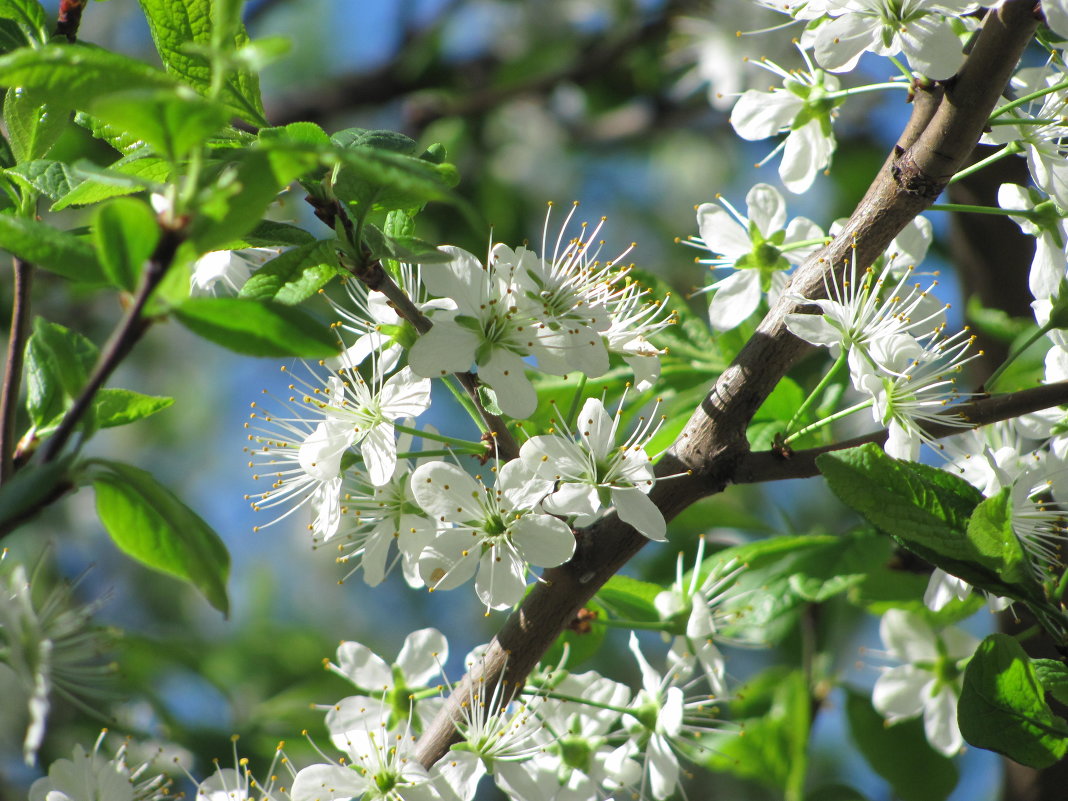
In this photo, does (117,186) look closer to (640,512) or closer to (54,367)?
(54,367)

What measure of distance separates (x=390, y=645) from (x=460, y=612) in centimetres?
23

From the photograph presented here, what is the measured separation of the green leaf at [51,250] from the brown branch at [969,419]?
0.56 metres

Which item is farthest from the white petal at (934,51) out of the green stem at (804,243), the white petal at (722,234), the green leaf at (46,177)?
Answer: the green leaf at (46,177)

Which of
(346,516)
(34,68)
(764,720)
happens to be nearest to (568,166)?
(764,720)

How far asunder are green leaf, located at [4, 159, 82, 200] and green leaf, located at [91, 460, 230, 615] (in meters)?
0.30

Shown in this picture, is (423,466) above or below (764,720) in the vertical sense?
above

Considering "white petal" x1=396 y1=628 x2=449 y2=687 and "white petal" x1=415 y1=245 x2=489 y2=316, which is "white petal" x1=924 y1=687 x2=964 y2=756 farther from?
"white petal" x1=415 y1=245 x2=489 y2=316

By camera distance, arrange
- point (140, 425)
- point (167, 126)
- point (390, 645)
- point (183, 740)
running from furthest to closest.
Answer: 1. point (140, 425)
2. point (390, 645)
3. point (183, 740)
4. point (167, 126)

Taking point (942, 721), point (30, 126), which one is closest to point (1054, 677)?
point (942, 721)

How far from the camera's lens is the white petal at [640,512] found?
868 mm

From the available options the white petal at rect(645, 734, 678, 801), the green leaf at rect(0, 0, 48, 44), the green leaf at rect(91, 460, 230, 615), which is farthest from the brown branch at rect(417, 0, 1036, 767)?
the green leaf at rect(0, 0, 48, 44)

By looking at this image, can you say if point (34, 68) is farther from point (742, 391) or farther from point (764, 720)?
point (764, 720)

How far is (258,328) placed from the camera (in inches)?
25.9

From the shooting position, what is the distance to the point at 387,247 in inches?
30.8
